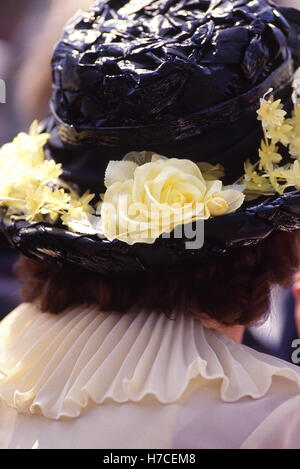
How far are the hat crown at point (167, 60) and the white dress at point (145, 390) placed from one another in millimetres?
384

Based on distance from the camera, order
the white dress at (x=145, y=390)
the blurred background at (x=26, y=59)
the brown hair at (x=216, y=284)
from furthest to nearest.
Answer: the blurred background at (x=26, y=59) → the brown hair at (x=216, y=284) → the white dress at (x=145, y=390)

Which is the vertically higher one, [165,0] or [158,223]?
[165,0]

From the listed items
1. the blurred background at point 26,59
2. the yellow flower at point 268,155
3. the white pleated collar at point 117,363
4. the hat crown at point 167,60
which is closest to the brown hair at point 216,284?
the white pleated collar at point 117,363

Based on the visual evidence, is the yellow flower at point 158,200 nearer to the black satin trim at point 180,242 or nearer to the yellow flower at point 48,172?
the black satin trim at point 180,242

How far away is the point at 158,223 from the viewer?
35.7 inches

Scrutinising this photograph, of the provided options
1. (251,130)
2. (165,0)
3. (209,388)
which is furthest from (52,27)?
(209,388)

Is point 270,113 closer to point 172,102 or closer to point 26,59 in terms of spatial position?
point 172,102

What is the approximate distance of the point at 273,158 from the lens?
3.19ft

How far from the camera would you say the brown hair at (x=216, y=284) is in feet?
3.30

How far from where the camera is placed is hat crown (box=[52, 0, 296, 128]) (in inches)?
37.4

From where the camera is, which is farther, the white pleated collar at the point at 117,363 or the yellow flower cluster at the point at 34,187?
the yellow flower cluster at the point at 34,187

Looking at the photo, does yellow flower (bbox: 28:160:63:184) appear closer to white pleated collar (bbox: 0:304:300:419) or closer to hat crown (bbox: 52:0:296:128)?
hat crown (bbox: 52:0:296:128)
